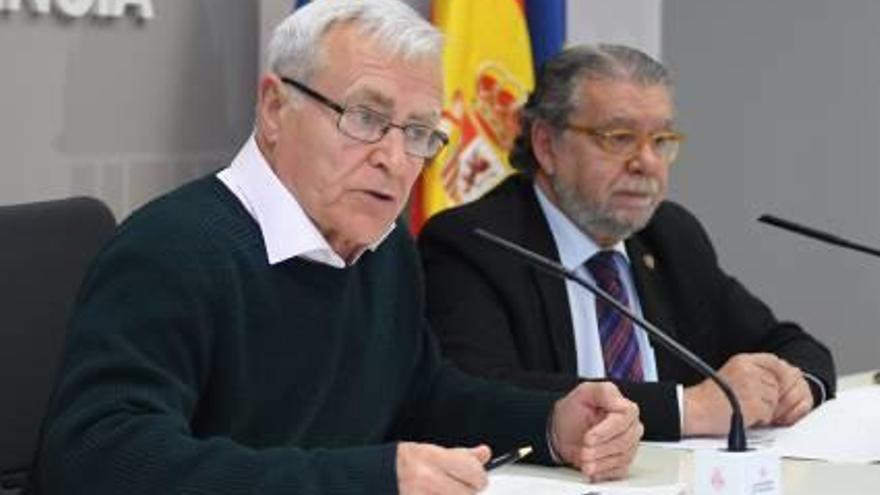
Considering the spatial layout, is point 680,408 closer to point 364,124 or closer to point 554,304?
point 554,304

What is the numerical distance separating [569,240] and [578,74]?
0.29 m

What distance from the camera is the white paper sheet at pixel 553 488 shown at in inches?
82.9

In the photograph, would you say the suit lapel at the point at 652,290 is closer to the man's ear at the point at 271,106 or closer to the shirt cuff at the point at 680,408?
the shirt cuff at the point at 680,408

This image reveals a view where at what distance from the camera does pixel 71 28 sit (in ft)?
11.5

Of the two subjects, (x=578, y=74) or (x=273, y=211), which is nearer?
(x=273, y=211)

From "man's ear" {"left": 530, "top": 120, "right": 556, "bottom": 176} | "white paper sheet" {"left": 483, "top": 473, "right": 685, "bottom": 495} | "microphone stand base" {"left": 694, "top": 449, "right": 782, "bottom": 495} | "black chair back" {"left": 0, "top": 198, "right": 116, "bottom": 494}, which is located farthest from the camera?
"man's ear" {"left": 530, "top": 120, "right": 556, "bottom": 176}

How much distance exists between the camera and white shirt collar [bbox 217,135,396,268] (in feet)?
6.97

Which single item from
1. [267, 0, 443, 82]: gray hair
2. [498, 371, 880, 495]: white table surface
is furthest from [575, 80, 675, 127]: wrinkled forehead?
[267, 0, 443, 82]: gray hair

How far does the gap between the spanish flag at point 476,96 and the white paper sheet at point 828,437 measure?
1289 mm

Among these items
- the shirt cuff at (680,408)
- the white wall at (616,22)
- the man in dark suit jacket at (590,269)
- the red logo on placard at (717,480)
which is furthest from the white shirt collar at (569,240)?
the white wall at (616,22)

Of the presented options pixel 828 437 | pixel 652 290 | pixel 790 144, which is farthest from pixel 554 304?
pixel 790 144

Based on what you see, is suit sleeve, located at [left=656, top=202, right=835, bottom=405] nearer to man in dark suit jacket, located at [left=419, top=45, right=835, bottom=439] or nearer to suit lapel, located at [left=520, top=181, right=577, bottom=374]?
man in dark suit jacket, located at [left=419, top=45, right=835, bottom=439]

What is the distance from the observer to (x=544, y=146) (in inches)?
120

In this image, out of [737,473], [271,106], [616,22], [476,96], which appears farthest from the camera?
[616,22]
